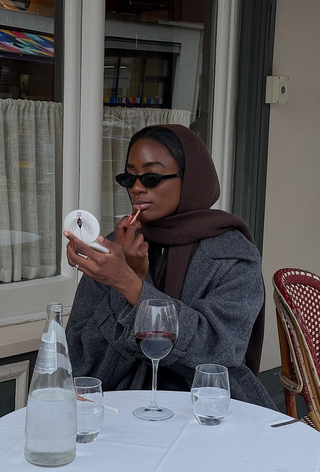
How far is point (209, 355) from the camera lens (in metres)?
1.90

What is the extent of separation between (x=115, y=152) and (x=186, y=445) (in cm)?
180

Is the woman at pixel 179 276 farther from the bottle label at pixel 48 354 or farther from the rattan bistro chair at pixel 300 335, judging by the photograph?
the bottle label at pixel 48 354

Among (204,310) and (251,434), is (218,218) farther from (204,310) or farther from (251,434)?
(251,434)

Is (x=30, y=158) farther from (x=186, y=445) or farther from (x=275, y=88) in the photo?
(x=186, y=445)

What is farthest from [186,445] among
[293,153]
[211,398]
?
[293,153]

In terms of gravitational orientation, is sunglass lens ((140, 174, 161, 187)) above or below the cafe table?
above

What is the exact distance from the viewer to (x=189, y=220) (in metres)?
2.10

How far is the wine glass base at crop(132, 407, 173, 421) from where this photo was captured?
1.50 meters

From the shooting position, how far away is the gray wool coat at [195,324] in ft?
6.15

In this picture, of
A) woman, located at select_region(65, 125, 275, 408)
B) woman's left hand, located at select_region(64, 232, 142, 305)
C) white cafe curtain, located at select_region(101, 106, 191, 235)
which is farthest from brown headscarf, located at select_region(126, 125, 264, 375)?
white cafe curtain, located at select_region(101, 106, 191, 235)

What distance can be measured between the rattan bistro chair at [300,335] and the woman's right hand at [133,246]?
1.83 ft

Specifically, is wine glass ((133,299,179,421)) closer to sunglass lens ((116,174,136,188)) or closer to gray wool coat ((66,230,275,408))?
gray wool coat ((66,230,275,408))

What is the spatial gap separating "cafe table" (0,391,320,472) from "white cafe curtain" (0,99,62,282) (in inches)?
50.7

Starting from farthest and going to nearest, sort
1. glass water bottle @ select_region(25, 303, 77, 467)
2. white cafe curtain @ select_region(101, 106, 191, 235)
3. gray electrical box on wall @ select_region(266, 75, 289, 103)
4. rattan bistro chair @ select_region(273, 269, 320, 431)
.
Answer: gray electrical box on wall @ select_region(266, 75, 289, 103)
white cafe curtain @ select_region(101, 106, 191, 235)
rattan bistro chair @ select_region(273, 269, 320, 431)
glass water bottle @ select_region(25, 303, 77, 467)
